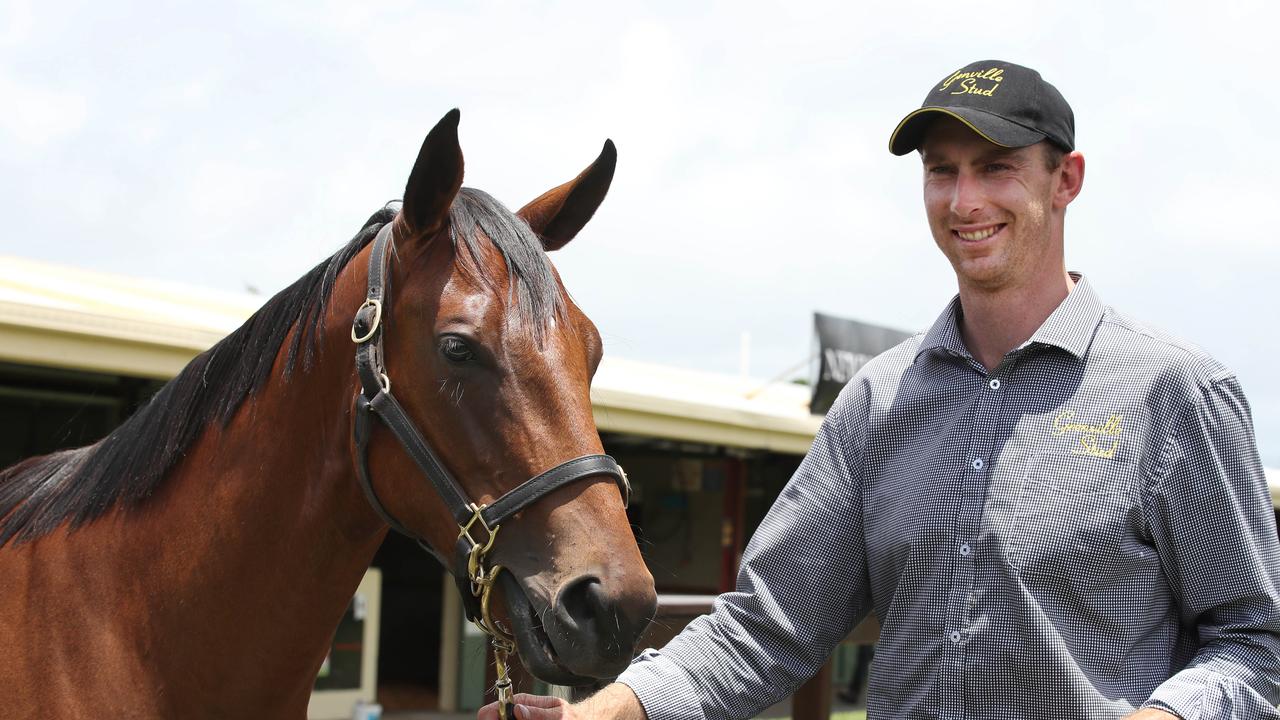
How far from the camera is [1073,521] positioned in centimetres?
177

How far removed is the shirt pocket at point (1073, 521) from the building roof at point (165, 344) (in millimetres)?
2399

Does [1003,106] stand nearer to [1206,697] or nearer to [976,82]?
[976,82]

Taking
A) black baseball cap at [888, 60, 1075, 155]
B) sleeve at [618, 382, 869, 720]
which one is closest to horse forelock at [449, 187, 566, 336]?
sleeve at [618, 382, 869, 720]

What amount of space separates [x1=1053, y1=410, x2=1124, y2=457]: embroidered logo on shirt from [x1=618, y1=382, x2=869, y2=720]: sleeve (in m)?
0.40

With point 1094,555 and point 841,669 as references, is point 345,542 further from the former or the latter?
point 841,669

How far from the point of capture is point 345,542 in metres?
2.02

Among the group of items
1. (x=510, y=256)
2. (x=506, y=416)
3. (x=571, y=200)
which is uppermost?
(x=571, y=200)

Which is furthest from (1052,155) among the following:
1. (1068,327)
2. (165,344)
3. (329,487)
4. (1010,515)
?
(165,344)

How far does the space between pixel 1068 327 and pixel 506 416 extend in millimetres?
952

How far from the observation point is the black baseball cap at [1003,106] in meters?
1.85

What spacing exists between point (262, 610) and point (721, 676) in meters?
0.83

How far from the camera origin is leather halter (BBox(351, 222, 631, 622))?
5.82 ft

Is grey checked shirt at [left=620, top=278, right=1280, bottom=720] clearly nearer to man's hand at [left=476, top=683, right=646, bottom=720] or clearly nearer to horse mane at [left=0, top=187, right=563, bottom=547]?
man's hand at [left=476, top=683, right=646, bottom=720]

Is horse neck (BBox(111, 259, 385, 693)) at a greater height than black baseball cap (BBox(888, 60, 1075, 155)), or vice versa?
black baseball cap (BBox(888, 60, 1075, 155))
